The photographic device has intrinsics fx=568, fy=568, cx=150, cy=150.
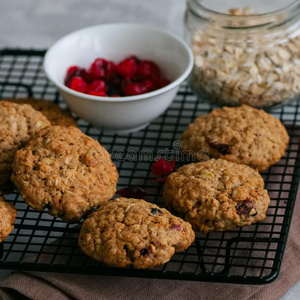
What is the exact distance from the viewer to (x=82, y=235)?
177 centimetres

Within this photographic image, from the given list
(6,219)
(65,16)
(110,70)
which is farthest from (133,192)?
(65,16)

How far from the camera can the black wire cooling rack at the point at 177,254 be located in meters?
1.79

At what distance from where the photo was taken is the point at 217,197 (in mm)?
1858

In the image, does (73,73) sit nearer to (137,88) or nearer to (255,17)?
(137,88)

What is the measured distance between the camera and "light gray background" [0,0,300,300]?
11.8 ft

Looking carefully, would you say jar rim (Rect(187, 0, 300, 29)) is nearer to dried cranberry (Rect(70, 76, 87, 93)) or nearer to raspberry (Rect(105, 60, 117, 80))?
raspberry (Rect(105, 60, 117, 80))

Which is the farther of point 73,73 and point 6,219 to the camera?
point 73,73

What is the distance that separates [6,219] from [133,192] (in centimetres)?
48

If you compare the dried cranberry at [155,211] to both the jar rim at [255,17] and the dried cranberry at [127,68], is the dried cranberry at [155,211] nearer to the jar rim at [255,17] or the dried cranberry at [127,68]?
the dried cranberry at [127,68]

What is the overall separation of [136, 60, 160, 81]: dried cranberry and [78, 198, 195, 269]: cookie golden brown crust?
2.92ft

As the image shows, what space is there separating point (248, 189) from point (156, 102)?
67cm

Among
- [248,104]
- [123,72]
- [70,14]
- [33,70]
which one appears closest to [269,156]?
Result: [248,104]

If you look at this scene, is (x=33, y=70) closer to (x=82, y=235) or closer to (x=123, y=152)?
(x=123, y=152)

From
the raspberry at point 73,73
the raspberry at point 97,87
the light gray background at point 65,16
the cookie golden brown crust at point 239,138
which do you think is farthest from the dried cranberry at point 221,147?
the light gray background at point 65,16
